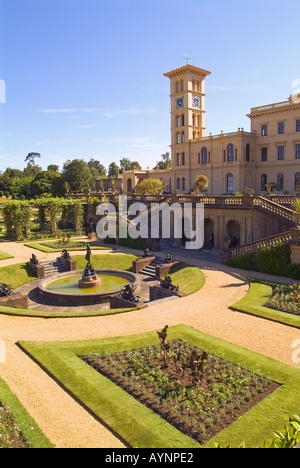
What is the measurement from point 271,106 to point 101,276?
41079mm

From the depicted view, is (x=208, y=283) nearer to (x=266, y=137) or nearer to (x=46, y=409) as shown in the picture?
(x=46, y=409)

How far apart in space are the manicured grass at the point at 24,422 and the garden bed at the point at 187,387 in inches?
113

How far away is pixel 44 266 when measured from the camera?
29469 millimetres

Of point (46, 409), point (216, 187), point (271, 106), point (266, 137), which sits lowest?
point (46, 409)

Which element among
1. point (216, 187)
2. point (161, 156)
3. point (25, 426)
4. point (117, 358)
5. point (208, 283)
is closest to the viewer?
point (25, 426)

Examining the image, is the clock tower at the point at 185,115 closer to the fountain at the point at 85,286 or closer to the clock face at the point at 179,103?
the clock face at the point at 179,103

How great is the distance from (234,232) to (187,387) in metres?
25.0

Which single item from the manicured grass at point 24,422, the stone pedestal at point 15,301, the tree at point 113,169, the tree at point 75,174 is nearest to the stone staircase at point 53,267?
the stone pedestal at point 15,301

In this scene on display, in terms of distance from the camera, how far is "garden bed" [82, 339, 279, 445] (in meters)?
9.47

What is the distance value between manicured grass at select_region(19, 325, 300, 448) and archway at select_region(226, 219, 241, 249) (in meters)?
19.5

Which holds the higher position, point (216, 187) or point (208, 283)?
point (216, 187)
